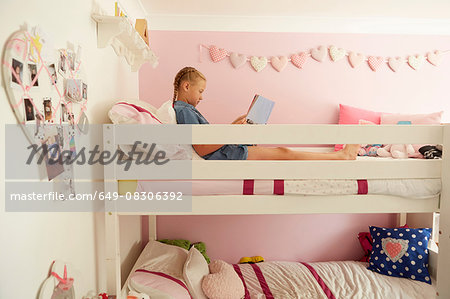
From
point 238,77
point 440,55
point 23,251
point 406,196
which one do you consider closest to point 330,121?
point 238,77

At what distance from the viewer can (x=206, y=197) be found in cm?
144

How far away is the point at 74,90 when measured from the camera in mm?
1246

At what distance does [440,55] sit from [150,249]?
284 cm

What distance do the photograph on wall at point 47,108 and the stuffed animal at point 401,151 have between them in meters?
2.13

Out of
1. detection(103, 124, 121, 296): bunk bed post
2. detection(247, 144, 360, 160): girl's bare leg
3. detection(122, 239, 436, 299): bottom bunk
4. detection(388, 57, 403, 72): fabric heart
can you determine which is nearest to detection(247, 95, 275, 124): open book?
detection(247, 144, 360, 160): girl's bare leg

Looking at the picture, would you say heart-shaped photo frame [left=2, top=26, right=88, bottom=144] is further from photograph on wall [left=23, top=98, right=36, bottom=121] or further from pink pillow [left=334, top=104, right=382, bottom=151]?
pink pillow [left=334, top=104, right=382, bottom=151]

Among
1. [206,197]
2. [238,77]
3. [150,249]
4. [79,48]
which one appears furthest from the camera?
[238,77]

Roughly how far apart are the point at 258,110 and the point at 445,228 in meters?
1.04

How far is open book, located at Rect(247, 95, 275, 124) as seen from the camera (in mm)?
1601

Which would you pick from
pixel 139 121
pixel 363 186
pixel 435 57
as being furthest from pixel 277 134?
pixel 435 57

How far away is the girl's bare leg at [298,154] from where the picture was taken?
5.01ft

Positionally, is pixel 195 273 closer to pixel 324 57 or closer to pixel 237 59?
pixel 237 59

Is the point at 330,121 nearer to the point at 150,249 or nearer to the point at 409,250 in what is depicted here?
the point at 409,250

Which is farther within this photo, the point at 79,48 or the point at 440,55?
the point at 440,55
